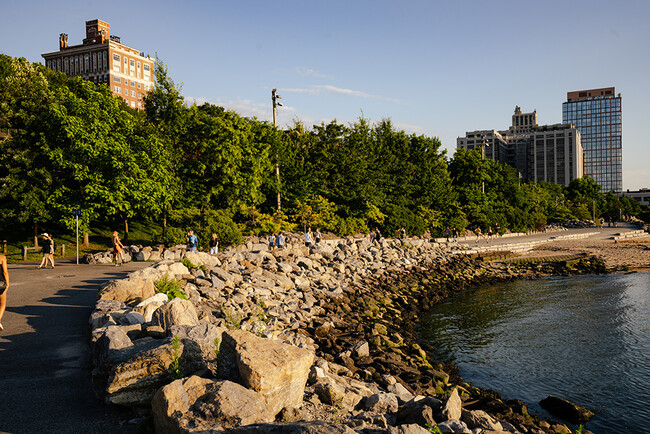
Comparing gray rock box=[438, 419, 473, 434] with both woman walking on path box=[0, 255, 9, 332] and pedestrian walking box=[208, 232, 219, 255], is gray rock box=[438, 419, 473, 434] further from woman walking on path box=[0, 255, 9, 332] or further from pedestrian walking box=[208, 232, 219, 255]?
pedestrian walking box=[208, 232, 219, 255]

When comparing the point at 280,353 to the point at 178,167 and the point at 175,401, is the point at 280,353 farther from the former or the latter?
the point at 178,167

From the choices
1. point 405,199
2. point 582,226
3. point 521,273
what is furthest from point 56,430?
point 582,226

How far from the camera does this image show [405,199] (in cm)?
5175

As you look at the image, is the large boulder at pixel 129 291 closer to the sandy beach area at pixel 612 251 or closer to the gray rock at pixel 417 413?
the gray rock at pixel 417 413

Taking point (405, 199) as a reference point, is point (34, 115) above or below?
above

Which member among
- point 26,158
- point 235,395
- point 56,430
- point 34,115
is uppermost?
point 34,115

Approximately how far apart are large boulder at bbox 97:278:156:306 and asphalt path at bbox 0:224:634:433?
78cm

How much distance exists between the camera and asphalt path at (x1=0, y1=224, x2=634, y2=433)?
19.3 feet

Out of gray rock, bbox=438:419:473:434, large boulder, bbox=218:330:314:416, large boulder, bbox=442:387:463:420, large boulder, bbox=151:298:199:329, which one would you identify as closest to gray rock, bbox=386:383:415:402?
large boulder, bbox=442:387:463:420

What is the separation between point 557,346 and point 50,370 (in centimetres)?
1785

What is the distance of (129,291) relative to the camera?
468 inches

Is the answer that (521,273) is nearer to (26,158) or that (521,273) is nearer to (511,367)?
(511,367)

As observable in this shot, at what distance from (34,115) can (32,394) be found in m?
34.8

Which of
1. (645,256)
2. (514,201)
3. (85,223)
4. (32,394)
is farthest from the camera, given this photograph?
(514,201)
